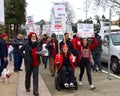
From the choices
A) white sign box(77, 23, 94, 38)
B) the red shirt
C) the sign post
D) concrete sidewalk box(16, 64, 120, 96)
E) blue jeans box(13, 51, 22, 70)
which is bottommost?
concrete sidewalk box(16, 64, 120, 96)

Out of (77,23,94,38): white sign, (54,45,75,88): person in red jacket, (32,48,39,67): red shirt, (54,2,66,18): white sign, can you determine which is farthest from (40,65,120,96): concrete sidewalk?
(54,2,66,18): white sign

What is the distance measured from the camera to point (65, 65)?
10.4 meters

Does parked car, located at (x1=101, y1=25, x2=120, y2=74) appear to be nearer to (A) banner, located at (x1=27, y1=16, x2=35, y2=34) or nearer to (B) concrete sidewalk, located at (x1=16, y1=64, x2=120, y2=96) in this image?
(B) concrete sidewalk, located at (x1=16, y1=64, x2=120, y2=96)

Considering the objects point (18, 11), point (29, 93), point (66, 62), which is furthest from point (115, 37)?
point (18, 11)

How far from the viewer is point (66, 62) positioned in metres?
10.4

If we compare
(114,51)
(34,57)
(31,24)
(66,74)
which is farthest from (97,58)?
(34,57)

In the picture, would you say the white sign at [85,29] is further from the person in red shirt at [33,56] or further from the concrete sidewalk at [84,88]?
the person in red shirt at [33,56]

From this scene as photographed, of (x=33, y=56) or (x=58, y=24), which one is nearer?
(x=33, y=56)

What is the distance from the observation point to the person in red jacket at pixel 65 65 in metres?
10.1

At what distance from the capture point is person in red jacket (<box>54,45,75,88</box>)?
1011 centimetres

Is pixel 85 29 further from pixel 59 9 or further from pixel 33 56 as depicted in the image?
pixel 33 56

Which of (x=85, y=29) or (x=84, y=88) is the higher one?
(x=85, y=29)

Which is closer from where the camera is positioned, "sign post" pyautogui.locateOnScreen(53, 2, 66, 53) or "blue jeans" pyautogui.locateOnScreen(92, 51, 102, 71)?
"sign post" pyautogui.locateOnScreen(53, 2, 66, 53)

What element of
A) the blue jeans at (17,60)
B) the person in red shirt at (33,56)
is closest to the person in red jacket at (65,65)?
the person in red shirt at (33,56)
